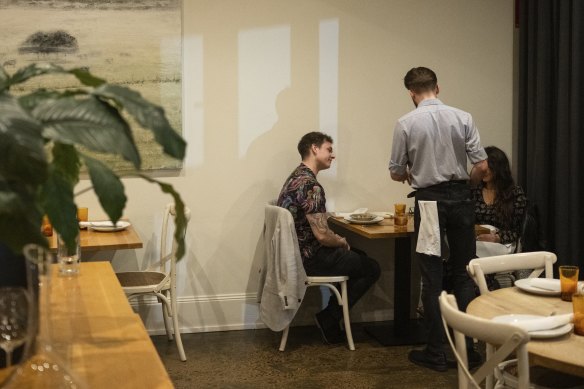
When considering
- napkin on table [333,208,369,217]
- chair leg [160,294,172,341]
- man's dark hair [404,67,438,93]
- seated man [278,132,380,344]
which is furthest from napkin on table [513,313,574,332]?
napkin on table [333,208,369,217]

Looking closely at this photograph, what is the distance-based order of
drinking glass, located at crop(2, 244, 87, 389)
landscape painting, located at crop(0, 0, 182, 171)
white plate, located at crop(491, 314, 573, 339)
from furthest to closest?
landscape painting, located at crop(0, 0, 182, 171) → white plate, located at crop(491, 314, 573, 339) → drinking glass, located at crop(2, 244, 87, 389)

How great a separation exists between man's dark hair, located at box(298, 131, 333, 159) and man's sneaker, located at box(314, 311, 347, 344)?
3.33 feet

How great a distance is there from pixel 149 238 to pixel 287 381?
142cm

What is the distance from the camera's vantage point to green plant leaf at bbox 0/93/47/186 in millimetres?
905

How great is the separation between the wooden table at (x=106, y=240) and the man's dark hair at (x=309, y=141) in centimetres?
115

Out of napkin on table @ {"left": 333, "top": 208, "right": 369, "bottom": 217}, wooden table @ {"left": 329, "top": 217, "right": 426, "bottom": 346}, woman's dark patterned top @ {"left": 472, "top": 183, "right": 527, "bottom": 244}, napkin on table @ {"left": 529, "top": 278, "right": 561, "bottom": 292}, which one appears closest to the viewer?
napkin on table @ {"left": 529, "top": 278, "right": 561, "bottom": 292}

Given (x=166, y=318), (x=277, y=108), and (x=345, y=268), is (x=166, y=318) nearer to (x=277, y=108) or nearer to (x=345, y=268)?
(x=345, y=268)

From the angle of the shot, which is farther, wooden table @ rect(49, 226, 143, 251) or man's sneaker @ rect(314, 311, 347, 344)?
man's sneaker @ rect(314, 311, 347, 344)

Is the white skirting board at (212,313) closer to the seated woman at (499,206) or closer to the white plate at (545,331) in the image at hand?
the seated woman at (499,206)

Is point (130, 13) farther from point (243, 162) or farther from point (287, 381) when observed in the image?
point (287, 381)

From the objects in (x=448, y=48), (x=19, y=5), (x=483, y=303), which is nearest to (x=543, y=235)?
(x=448, y=48)

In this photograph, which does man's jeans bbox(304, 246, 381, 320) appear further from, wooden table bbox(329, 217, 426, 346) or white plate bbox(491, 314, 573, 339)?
white plate bbox(491, 314, 573, 339)

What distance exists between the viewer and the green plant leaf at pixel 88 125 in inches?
38.2

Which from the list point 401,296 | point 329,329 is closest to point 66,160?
point 329,329
